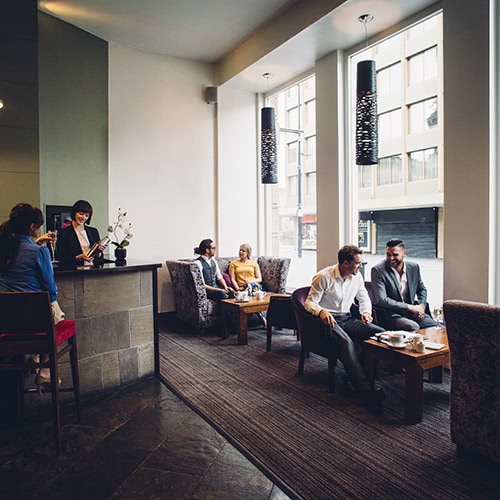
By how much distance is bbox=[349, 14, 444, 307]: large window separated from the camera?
447cm

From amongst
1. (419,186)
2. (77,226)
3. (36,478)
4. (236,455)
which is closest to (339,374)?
(236,455)

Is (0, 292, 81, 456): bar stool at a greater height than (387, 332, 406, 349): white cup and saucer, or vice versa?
(0, 292, 81, 456): bar stool

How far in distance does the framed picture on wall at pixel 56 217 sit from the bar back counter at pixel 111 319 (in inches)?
64.7

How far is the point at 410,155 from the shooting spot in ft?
15.6

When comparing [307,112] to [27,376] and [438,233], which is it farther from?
[27,376]

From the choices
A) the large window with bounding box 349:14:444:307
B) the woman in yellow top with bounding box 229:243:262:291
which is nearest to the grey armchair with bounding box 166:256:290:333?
the woman in yellow top with bounding box 229:243:262:291

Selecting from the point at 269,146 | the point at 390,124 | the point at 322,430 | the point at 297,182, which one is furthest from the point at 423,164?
the point at 322,430

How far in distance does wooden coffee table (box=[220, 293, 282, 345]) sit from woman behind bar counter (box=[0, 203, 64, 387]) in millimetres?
2656

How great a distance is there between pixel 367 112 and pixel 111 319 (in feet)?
9.84

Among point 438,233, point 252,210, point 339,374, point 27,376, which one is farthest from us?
point 252,210

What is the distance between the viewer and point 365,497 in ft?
7.18

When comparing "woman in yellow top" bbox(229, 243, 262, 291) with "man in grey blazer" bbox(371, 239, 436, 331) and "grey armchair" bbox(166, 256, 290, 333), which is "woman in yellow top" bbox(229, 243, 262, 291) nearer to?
"grey armchair" bbox(166, 256, 290, 333)

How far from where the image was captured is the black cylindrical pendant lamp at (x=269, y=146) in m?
5.79

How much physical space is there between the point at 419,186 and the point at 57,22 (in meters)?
4.71
